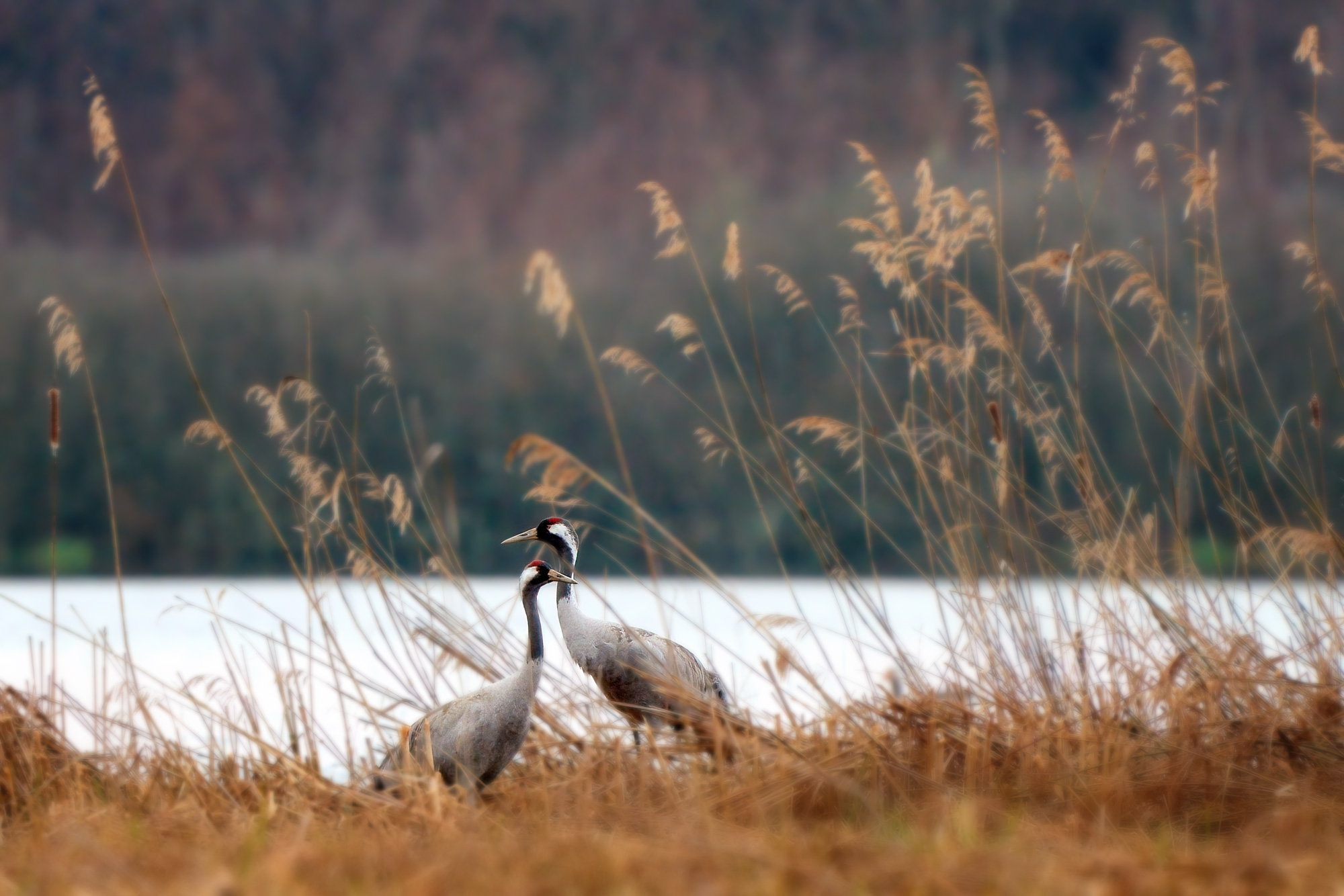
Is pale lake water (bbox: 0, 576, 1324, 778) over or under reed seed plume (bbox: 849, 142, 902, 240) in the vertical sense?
under

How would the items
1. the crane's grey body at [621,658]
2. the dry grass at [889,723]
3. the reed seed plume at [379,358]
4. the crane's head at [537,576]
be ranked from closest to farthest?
1. the dry grass at [889,723]
2. the crane's head at [537,576]
3. the reed seed plume at [379,358]
4. the crane's grey body at [621,658]

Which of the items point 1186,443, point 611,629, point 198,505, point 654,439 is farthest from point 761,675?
point 198,505

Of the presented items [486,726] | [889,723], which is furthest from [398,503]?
[889,723]

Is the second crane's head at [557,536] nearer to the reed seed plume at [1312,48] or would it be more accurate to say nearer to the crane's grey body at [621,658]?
the crane's grey body at [621,658]

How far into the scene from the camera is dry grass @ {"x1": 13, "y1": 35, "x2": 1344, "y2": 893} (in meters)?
1.94

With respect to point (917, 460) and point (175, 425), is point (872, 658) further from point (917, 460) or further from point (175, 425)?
point (175, 425)

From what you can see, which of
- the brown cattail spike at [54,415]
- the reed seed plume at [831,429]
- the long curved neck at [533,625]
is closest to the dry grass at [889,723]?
the reed seed plume at [831,429]

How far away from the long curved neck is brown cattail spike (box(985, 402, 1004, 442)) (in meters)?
1.33

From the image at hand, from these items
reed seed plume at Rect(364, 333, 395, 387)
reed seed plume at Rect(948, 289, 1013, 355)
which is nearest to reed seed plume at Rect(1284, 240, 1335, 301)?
reed seed plume at Rect(948, 289, 1013, 355)

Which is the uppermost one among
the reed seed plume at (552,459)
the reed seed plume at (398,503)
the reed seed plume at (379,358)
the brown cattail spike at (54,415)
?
the reed seed plume at (379,358)

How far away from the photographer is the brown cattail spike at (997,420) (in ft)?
11.1

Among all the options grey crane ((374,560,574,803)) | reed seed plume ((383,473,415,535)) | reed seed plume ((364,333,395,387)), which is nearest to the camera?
grey crane ((374,560,574,803))

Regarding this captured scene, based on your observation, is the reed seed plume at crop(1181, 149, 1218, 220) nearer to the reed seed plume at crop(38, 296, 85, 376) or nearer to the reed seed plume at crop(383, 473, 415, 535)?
the reed seed plume at crop(383, 473, 415, 535)

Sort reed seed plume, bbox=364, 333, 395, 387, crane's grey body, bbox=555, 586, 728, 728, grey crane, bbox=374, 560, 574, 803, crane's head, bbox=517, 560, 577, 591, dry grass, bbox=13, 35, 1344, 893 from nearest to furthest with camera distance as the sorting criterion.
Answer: dry grass, bbox=13, 35, 1344, 893 → grey crane, bbox=374, 560, 574, 803 → crane's head, bbox=517, 560, 577, 591 → reed seed plume, bbox=364, 333, 395, 387 → crane's grey body, bbox=555, 586, 728, 728
